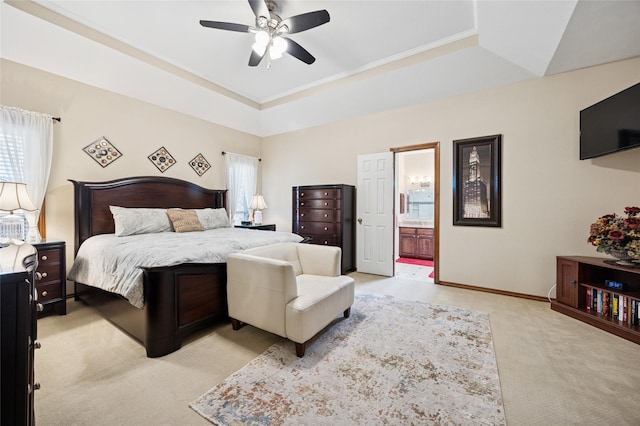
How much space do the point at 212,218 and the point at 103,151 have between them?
170cm

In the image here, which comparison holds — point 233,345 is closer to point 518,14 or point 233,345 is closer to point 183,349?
point 183,349

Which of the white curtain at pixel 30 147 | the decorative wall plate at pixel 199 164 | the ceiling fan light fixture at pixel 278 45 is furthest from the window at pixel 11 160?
the ceiling fan light fixture at pixel 278 45

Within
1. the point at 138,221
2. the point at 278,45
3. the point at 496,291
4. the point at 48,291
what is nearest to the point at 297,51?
the point at 278,45

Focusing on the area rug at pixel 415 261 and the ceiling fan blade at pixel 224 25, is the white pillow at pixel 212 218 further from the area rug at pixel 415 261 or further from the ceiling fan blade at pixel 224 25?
the area rug at pixel 415 261

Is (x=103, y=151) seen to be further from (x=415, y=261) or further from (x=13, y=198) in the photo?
(x=415, y=261)

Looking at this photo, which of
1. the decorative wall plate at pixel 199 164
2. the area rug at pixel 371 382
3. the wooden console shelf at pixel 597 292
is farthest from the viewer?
the decorative wall plate at pixel 199 164

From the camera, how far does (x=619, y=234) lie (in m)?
2.55

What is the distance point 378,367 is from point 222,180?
4.45m

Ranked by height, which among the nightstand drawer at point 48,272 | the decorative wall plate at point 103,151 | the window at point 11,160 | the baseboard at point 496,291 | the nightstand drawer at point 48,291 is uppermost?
the decorative wall plate at point 103,151

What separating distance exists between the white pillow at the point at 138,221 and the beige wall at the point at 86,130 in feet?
1.93

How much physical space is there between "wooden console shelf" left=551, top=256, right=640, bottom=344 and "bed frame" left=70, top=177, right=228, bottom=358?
Answer: 3695 mm

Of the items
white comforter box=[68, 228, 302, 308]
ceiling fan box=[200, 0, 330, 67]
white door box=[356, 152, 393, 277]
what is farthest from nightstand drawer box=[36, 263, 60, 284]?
white door box=[356, 152, 393, 277]

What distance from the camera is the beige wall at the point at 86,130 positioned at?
310 centimetres

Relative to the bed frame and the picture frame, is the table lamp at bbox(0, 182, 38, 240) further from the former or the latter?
the picture frame
